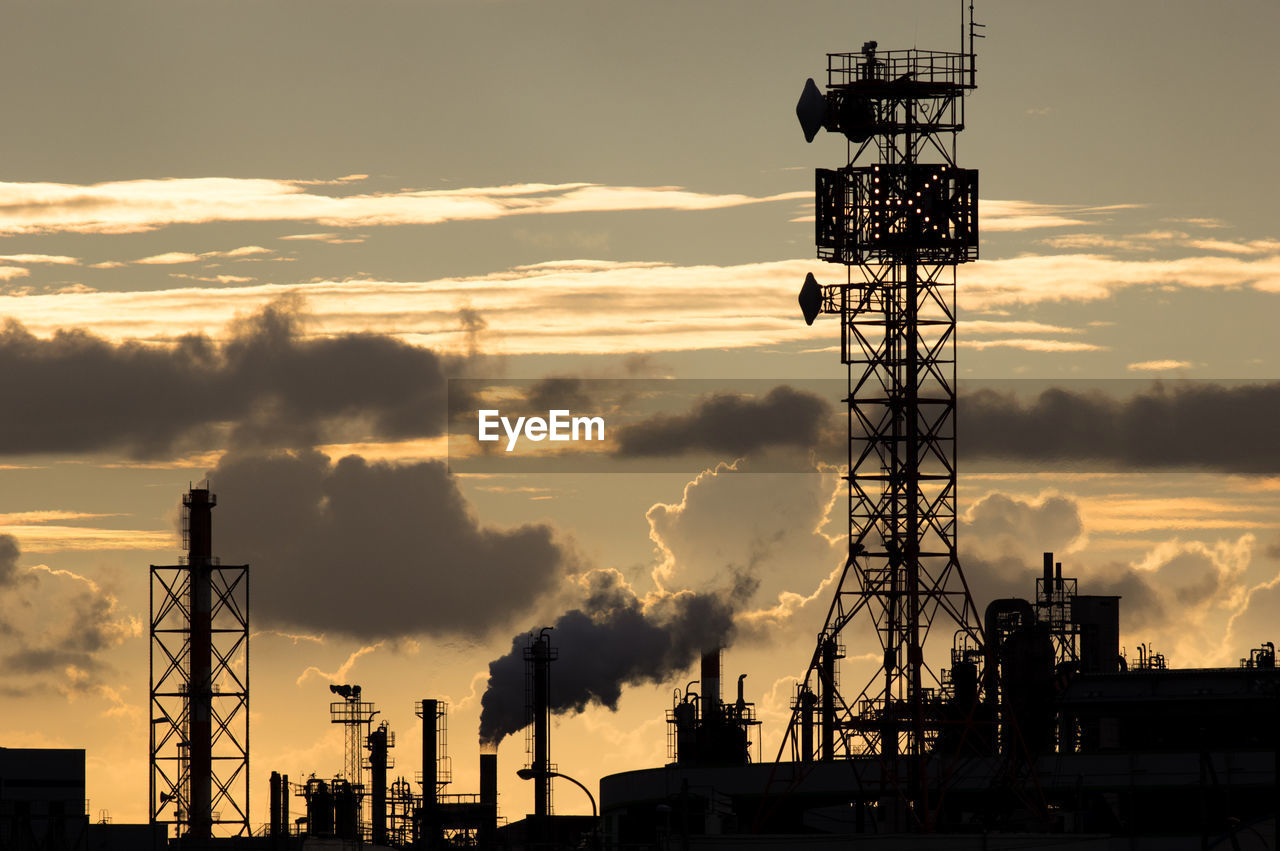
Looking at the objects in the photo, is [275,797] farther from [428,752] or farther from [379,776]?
[428,752]

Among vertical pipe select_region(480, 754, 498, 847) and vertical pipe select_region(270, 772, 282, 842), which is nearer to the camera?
vertical pipe select_region(480, 754, 498, 847)

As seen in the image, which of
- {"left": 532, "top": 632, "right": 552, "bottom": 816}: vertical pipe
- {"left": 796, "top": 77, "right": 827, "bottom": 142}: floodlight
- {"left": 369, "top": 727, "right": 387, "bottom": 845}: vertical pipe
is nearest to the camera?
{"left": 796, "top": 77, "right": 827, "bottom": 142}: floodlight

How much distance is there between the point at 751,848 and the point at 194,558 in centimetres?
5410

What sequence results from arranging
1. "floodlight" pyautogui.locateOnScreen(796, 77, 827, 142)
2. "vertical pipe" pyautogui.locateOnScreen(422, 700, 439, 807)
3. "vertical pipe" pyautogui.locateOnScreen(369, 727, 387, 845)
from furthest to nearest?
"vertical pipe" pyautogui.locateOnScreen(369, 727, 387, 845)
"vertical pipe" pyautogui.locateOnScreen(422, 700, 439, 807)
"floodlight" pyautogui.locateOnScreen(796, 77, 827, 142)

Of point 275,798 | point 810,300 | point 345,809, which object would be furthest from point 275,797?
point 810,300

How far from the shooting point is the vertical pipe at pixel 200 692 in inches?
4638

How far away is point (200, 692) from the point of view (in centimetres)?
11956

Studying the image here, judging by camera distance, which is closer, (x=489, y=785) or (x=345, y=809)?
(x=489, y=785)

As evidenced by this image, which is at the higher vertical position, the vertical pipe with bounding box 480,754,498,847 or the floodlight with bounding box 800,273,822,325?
the floodlight with bounding box 800,273,822,325

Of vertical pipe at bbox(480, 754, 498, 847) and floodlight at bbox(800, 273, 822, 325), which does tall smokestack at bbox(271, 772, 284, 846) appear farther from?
floodlight at bbox(800, 273, 822, 325)

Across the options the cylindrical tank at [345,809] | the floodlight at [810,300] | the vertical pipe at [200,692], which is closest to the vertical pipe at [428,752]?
the cylindrical tank at [345,809]

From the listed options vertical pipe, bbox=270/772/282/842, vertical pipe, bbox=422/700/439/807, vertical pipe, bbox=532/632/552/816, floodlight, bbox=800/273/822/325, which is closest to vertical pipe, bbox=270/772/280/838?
vertical pipe, bbox=270/772/282/842

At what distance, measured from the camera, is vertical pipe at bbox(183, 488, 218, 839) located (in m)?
118

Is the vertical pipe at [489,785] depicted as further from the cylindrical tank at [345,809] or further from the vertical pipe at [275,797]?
the vertical pipe at [275,797]
